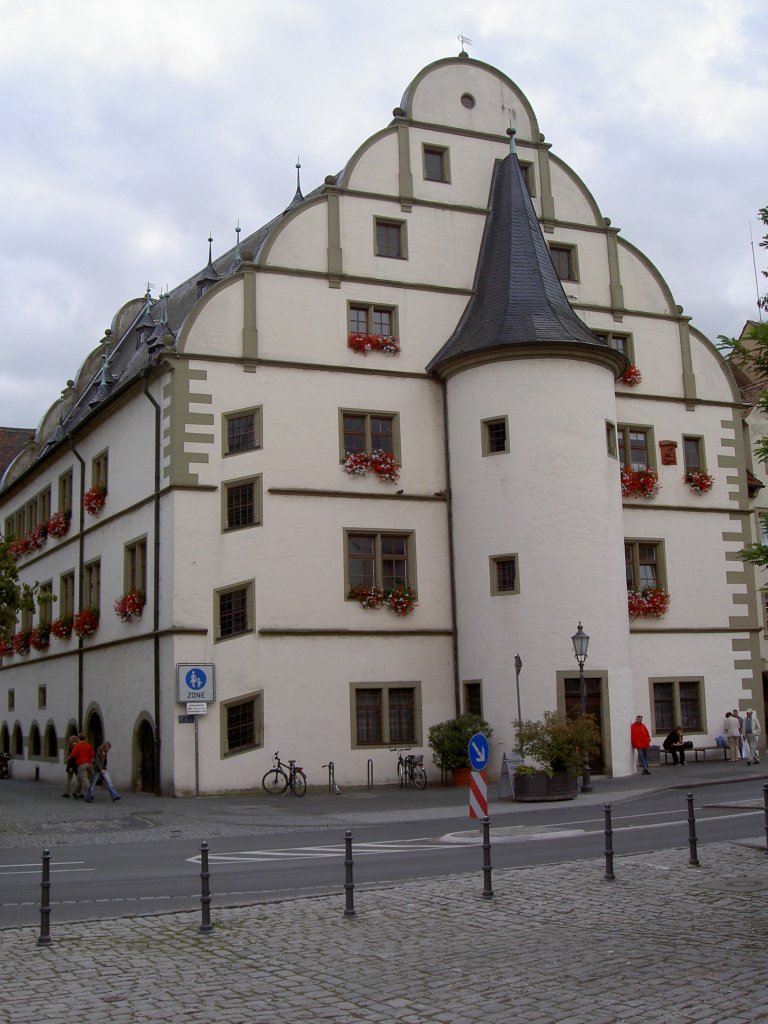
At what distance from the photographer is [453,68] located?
1367 inches

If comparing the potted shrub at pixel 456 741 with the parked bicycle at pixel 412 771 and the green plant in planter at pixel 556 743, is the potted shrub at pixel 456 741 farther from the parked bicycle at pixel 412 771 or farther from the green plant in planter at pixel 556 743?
the green plant in planter at pixel 556 743

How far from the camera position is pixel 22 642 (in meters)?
42.3

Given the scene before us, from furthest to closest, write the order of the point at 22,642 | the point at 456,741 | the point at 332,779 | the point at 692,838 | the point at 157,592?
the point at 22,642
the point at 157,592
the point at 456,741
the point at 332,779
the point at 692,838

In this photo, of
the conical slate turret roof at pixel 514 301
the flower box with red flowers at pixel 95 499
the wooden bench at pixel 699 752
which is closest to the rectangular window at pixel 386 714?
the wooden bench at pixel 699 752

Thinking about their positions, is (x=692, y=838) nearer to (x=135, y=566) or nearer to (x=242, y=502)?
(x=242, y=502)

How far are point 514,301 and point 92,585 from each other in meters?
14.7

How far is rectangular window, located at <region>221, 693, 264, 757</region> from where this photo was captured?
93.3 feet

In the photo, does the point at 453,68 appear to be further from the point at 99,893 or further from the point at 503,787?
the point at 99,893

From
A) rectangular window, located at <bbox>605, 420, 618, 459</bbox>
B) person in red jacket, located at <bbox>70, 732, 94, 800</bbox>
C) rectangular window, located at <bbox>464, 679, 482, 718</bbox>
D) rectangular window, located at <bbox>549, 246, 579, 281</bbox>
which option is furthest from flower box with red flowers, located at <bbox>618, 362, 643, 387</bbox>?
person in red jacket, located at <bbox>70, 732, 94, 800</bbox>

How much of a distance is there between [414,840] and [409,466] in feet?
47.5

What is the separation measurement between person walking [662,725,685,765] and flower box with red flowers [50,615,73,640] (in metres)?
17.8

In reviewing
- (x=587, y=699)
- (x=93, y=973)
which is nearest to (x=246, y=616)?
(x=587, y=699)

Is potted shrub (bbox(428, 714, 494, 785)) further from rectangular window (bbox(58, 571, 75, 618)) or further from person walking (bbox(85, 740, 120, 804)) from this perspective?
rectangular window (bbox(58, 571, 75, 618))

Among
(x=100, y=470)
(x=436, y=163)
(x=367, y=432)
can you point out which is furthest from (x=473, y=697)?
(x=436, y=163)
